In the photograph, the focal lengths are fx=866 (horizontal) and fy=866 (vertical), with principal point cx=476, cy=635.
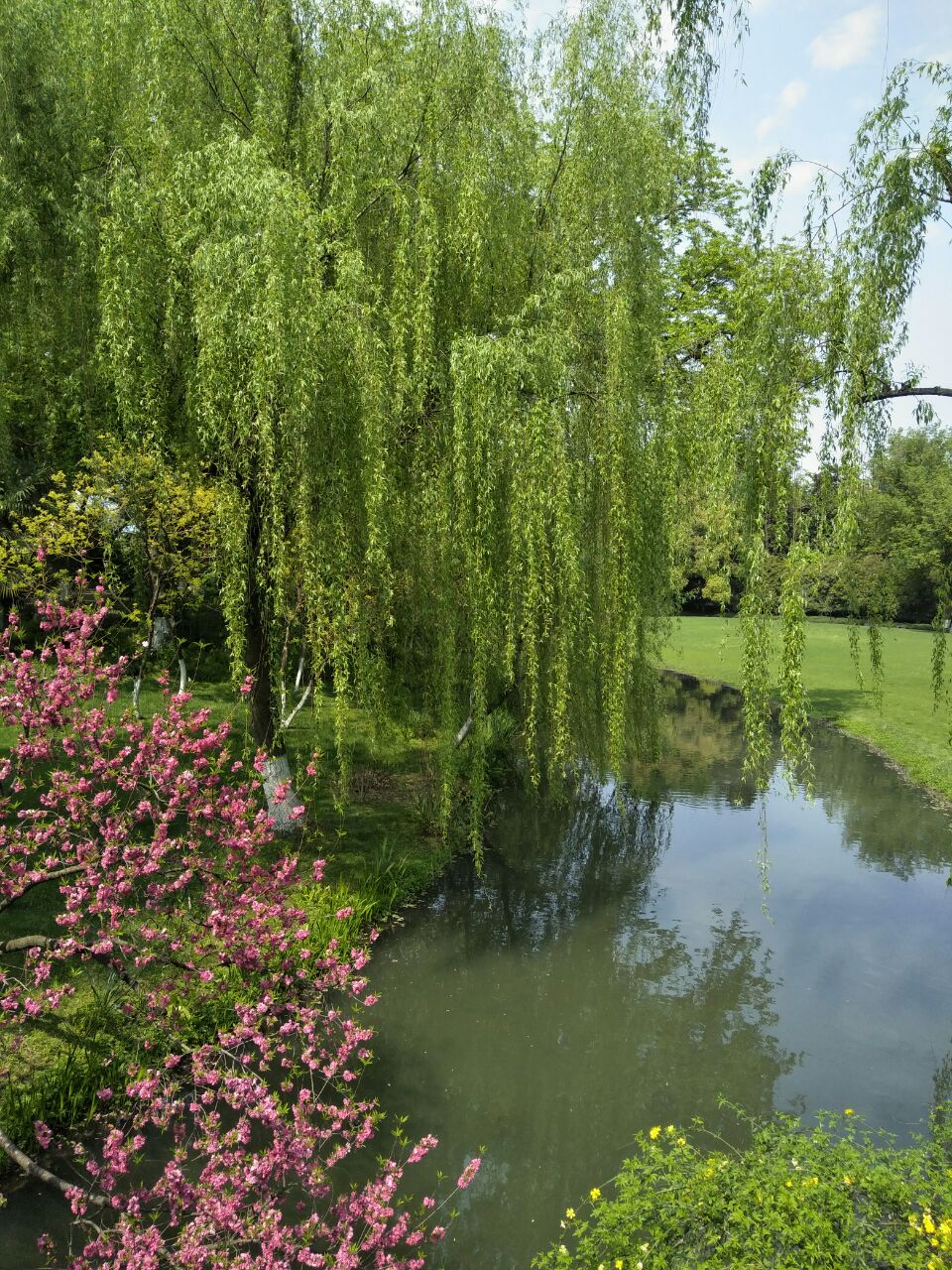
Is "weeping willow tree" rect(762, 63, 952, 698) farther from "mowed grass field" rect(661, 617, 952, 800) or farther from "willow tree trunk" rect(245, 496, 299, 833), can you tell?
"willow tree trunk" rect(245, 496, 299, 833)

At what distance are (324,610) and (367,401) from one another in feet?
5.83

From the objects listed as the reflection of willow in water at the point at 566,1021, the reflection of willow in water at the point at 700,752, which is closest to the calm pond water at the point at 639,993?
the reflection of willow in water at the point at 566,1021

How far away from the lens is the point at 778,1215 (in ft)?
12.4

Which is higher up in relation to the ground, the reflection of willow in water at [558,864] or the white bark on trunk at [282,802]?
the white bark on trunk at [282,802]

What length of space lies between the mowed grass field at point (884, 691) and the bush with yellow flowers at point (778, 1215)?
3.36 m

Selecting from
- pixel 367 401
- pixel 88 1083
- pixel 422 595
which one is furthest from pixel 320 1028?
pixel 367 401

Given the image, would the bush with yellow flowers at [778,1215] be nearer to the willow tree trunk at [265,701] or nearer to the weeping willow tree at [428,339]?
the weeping willow tree at [428,339]

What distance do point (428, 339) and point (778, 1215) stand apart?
254 inches

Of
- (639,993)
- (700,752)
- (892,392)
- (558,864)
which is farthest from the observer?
(700,752)

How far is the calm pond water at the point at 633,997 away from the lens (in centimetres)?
558

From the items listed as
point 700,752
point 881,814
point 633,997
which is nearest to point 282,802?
point 633,997

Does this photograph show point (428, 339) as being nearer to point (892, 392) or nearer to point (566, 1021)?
point (892, 392)

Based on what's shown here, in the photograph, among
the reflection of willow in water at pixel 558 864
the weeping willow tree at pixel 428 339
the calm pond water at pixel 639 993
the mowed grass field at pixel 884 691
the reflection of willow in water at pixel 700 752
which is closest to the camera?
the calm pond water at pixel 639 993

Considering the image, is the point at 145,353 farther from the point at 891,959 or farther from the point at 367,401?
the point at 891,959
